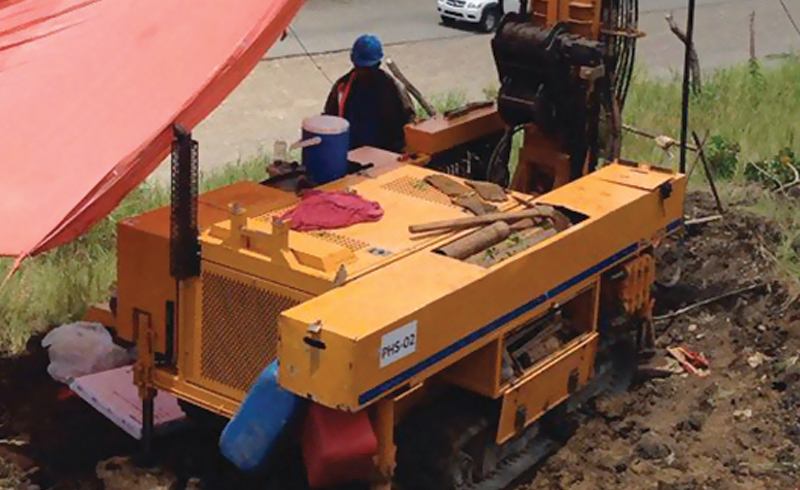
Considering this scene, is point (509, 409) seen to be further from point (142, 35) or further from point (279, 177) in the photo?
point (142, 35)

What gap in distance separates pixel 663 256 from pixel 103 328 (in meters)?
4.50

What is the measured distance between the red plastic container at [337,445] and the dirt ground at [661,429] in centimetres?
121

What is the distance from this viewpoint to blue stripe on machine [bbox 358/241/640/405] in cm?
639

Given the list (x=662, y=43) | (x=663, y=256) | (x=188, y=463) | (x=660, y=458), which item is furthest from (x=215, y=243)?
(x=662, y=43)

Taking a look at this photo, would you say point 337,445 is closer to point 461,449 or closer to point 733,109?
point 461,449

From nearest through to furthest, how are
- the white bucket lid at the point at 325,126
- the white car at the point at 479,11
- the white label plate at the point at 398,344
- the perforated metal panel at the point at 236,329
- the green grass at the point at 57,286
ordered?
the white label plate at the point at 398,344, the perforated metal panel at the point at 236,329, the white bucket lid at the point at 325,126, the green grass at the point at 57,286, the white car at the point at 479,11

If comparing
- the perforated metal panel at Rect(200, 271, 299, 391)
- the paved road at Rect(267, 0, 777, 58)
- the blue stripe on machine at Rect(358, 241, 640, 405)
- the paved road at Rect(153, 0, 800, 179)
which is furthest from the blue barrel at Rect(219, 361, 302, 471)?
the paved road at Rect(267, 0, 777, 58)

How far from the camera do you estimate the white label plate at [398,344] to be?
20.7ft

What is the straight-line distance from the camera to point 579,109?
9055 mm

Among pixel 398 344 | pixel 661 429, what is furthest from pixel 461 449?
pixel 661 429

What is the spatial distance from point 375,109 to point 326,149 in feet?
5.69

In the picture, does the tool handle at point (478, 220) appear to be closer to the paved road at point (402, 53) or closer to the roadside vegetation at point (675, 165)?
the roadside vegetation at point (675, 165)

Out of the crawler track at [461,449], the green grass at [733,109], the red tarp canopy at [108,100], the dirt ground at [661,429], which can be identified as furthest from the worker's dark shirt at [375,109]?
the green grass at [733,109]

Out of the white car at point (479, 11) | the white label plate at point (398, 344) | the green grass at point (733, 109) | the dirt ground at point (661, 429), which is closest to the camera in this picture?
the white label plate at point (398, 344)
